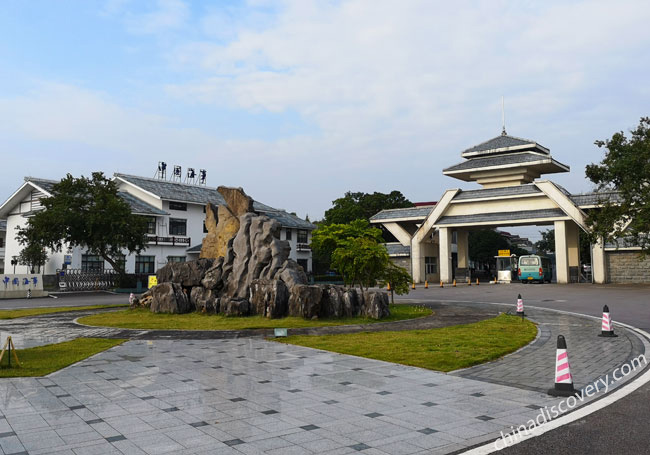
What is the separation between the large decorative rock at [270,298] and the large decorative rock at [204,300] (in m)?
2.15

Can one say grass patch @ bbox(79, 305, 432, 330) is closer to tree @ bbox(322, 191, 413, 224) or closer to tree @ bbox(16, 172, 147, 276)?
tree @ bbox(16, 172, 147, 276)

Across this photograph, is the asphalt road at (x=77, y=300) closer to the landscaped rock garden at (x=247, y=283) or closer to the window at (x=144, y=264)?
the window at (x=144, y=264)

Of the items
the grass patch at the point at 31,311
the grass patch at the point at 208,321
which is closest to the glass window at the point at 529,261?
the grass patch at the point at 208,321

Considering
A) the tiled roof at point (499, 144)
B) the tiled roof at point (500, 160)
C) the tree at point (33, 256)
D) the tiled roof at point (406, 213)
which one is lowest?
the tree at point (33, 256)

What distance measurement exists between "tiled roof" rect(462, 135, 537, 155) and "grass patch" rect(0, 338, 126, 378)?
4621 cm

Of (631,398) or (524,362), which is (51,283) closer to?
(524,362)

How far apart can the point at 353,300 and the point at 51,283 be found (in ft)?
115

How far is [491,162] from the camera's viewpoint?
51.1 m

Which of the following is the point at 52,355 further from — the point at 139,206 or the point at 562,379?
the point at 139,206

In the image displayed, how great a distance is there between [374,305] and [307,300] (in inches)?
106

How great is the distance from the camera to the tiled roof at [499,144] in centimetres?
5158

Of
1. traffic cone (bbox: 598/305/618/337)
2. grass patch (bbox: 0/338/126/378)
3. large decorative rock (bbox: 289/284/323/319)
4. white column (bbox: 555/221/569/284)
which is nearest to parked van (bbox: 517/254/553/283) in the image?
white column (bbox: 555/221/569/284)

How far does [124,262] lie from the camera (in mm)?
44594

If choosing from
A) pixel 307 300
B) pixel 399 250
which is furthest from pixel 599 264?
pixel 307 300
